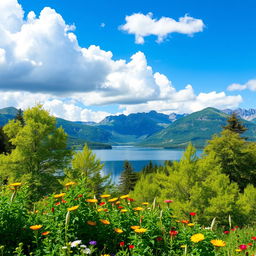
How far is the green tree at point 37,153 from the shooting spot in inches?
834

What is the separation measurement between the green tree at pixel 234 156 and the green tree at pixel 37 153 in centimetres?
1986

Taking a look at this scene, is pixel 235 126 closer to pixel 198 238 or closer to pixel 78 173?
pixel 78 173

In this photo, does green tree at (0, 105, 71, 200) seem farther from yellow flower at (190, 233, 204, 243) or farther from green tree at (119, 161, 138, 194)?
green tree at (119, 161, 138, 194)

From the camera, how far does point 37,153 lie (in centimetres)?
2192

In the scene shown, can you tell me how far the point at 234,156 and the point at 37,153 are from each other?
79.1 feet

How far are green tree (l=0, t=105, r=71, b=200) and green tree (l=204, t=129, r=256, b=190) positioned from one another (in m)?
19.9

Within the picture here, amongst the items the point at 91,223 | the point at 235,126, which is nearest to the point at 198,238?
the point at 91,223

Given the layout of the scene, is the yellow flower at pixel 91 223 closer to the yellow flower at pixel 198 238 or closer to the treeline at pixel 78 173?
the yellow flower at pixel 198 238

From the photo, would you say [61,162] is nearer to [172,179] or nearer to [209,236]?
[172,179]

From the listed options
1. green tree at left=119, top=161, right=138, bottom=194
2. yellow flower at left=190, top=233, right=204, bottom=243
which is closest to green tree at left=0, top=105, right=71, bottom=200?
yellow flower at left=190, top=233, right=204, bottom=243

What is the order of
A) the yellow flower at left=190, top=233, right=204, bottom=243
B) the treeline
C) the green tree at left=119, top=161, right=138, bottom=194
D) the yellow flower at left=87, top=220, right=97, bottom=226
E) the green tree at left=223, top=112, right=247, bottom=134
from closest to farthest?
the yellow flower at left=190, top=233, right=204, bottom=243, the yellow flower at left=87, top=220, right=97, bottom=226, the treeline, the green tree at left=223, top=112, right=247, bottom=134, the green tree at left=119, top=161, right=138, bottom=194

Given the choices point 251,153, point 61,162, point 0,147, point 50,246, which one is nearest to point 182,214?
point 61,162

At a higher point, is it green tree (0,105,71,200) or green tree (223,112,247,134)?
green tree (223,112,247,134)

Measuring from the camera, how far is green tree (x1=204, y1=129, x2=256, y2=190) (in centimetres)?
3322
